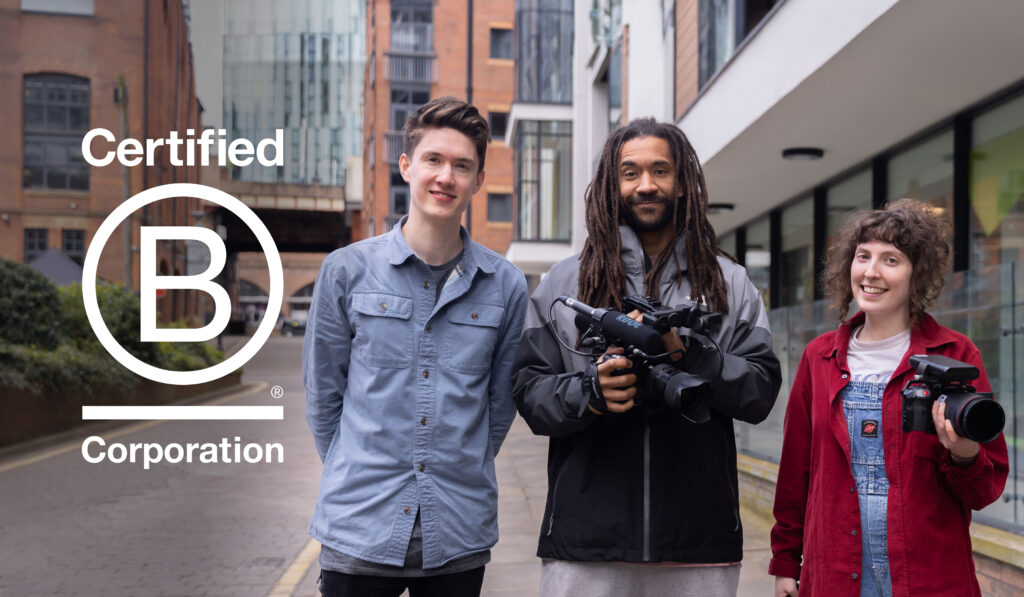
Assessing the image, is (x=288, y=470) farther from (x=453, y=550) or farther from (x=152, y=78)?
(x=152, y=78)

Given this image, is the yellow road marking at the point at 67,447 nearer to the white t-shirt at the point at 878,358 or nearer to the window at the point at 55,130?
the white t-shirt at the point at 878,358

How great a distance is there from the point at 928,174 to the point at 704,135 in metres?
2.27

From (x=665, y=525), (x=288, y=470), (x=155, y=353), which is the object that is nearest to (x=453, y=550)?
(x=665, y=525)

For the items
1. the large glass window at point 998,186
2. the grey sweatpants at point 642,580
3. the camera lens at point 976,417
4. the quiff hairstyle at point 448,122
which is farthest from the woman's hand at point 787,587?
the large glass window at point 998,186

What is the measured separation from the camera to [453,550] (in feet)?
8.30

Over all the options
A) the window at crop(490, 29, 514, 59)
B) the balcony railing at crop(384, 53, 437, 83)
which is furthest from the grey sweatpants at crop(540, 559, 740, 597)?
the balcony railing at crop(384, 53, 437, 83)

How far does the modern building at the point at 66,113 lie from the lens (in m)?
29.9

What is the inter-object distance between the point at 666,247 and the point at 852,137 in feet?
22.5

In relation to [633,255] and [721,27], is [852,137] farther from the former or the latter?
[633,255]

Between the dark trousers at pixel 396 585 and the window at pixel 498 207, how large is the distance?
122 ft

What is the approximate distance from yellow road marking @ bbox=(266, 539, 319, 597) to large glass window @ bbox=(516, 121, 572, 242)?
55.1 ft

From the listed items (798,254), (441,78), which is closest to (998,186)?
(798,254)

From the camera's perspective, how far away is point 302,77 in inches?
2685

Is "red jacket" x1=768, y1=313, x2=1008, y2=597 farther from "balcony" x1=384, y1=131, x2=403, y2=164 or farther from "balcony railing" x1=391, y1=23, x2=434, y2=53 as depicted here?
"balcony" x1=384, y1=131, x2=403, y2=164
